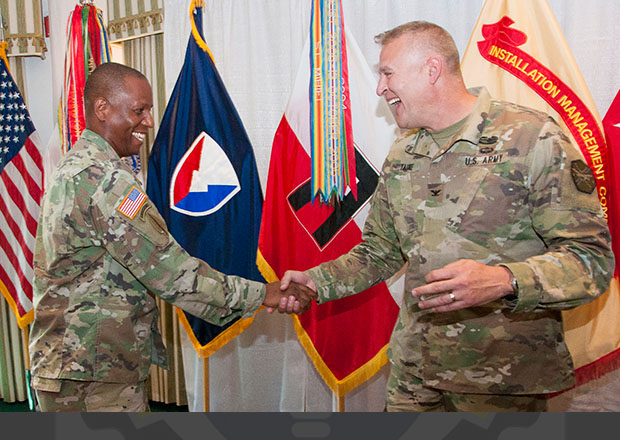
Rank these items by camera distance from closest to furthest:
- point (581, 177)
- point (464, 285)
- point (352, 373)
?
point (464, 285)
point (581, 177)
point (352, 373)

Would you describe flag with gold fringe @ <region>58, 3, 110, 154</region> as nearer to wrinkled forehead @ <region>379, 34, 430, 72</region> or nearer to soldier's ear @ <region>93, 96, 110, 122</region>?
soldier's ear @ <region>93, 96, 110, 122</region>

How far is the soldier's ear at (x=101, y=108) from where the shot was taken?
6.62 ft

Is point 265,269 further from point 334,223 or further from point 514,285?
point 514,285

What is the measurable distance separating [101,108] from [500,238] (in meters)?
1.54

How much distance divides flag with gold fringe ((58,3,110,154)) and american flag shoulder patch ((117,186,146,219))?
1.70 meters

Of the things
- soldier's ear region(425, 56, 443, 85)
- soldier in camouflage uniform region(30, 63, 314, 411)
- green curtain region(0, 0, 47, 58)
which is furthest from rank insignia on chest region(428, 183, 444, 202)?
green curtain region(0, 0, 47, 58)

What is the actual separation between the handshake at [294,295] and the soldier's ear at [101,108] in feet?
3.15

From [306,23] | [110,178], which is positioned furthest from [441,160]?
[306,23]

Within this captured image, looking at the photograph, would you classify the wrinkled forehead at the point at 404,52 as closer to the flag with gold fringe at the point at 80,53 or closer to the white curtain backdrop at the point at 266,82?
the white curtain backdrop at the point at 266,82

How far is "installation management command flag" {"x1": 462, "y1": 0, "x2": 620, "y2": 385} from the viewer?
93.4 inches

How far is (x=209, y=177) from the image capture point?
302 cm

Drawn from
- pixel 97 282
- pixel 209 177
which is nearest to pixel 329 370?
pixel 209 177

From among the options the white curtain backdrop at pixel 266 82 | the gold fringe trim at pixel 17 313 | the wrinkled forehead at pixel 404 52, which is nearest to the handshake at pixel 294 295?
the wrinkled forehead at pixel 404 52

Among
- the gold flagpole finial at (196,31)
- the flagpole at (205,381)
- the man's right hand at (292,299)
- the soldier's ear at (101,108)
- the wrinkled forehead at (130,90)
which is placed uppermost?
the gold flagpole finial at (196,31)
